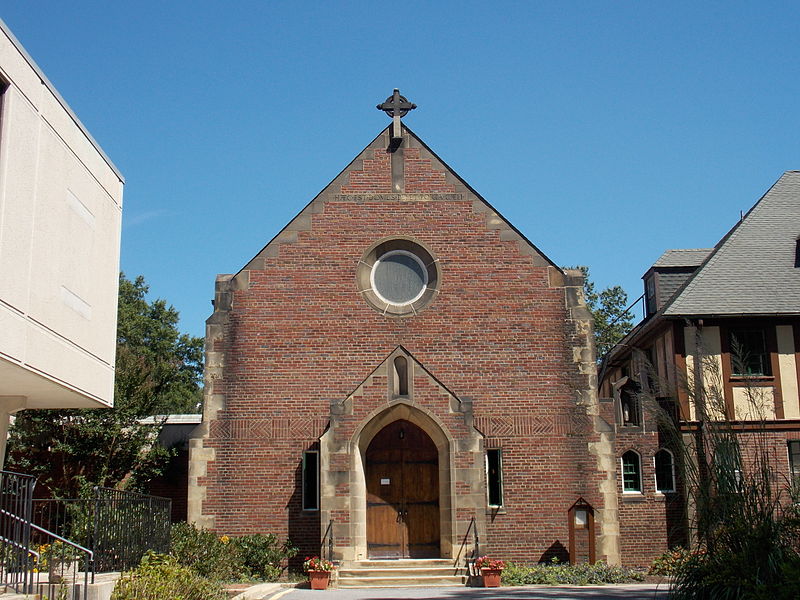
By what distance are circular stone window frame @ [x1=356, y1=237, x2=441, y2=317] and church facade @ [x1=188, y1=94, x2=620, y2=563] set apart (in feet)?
0.12

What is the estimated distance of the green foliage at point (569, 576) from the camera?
1911 centimetres

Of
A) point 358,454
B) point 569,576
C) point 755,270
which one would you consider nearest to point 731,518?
point 569,576

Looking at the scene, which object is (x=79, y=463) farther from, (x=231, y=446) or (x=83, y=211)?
(x=83, y=211)

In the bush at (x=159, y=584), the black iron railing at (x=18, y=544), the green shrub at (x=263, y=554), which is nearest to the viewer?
the black iron railing at (x=18, y=544)

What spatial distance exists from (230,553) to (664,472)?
32.2ft

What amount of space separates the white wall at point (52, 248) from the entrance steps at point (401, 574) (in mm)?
6103

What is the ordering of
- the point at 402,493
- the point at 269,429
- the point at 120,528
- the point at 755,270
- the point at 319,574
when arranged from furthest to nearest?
the point at 755,270 < the point at 269,429 < the point at 402,493 < the point at 319,574 < the point at 120,528

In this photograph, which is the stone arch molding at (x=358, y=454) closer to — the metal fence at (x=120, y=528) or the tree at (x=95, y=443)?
the metal fence at (x=120, y=528)

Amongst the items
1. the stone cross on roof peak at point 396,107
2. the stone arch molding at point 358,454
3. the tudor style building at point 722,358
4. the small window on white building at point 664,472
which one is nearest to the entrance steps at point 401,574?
the stone arch molding at point 358,454

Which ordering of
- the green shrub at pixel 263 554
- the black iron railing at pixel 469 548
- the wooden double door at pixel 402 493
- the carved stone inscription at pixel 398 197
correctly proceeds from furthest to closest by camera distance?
the carved stone inscription at pixel 398 197
the wooden double door at pixel 402 493
the green shrub at pixel 263 554
the black iron railing at pixel 469 548

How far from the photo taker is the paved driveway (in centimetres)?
1608

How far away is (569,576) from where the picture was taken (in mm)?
19188

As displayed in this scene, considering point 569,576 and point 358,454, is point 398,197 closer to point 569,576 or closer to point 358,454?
point 358,454

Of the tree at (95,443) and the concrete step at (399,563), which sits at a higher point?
the tree at (95,443)
